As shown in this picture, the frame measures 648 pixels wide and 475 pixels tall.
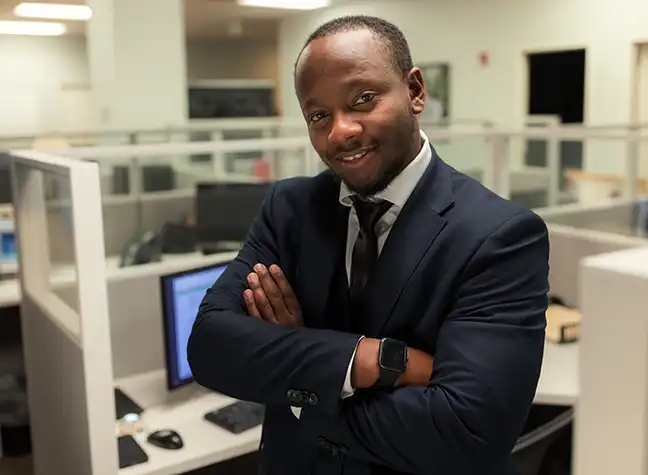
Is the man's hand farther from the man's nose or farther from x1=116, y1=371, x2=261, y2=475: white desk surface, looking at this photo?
x1=116, y1=371, x2=261, y2=475: white desk surface

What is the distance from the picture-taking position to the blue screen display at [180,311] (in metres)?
2.09

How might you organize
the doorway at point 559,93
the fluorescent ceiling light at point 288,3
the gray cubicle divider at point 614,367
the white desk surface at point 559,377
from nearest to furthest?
the gray cubicle divider at point 614,367 < the white desk surface at point 559,377 < the doorway at point 559,93 < the fluorescent ceiling light at point 288,3

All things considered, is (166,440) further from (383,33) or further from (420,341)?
(383,33)

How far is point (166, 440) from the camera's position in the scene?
192cm

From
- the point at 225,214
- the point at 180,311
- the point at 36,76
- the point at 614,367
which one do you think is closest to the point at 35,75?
the point at 36,76

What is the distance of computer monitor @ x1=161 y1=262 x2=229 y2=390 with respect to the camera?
2.09 m

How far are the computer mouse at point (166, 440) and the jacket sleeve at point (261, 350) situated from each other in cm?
68

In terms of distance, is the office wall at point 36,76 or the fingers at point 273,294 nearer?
the fingers at point 273,294

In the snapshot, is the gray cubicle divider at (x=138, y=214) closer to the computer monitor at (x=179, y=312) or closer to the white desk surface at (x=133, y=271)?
the white desk surface at (x=133, y=271)

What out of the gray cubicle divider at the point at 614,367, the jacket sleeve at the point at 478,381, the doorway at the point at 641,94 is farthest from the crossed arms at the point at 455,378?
the doorway at the point at 641,94

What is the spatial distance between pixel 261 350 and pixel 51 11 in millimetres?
7816

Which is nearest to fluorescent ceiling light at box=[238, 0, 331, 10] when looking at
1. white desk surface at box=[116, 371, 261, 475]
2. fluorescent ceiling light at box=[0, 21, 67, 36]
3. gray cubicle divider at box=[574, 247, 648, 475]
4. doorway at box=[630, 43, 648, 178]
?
fluorescent ceiling light at box=[0, 21, 67, 36]

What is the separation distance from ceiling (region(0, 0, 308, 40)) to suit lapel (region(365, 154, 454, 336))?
269 inches

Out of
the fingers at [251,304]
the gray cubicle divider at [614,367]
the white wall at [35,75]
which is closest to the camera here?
the gray cubicle divider at [614,367]
